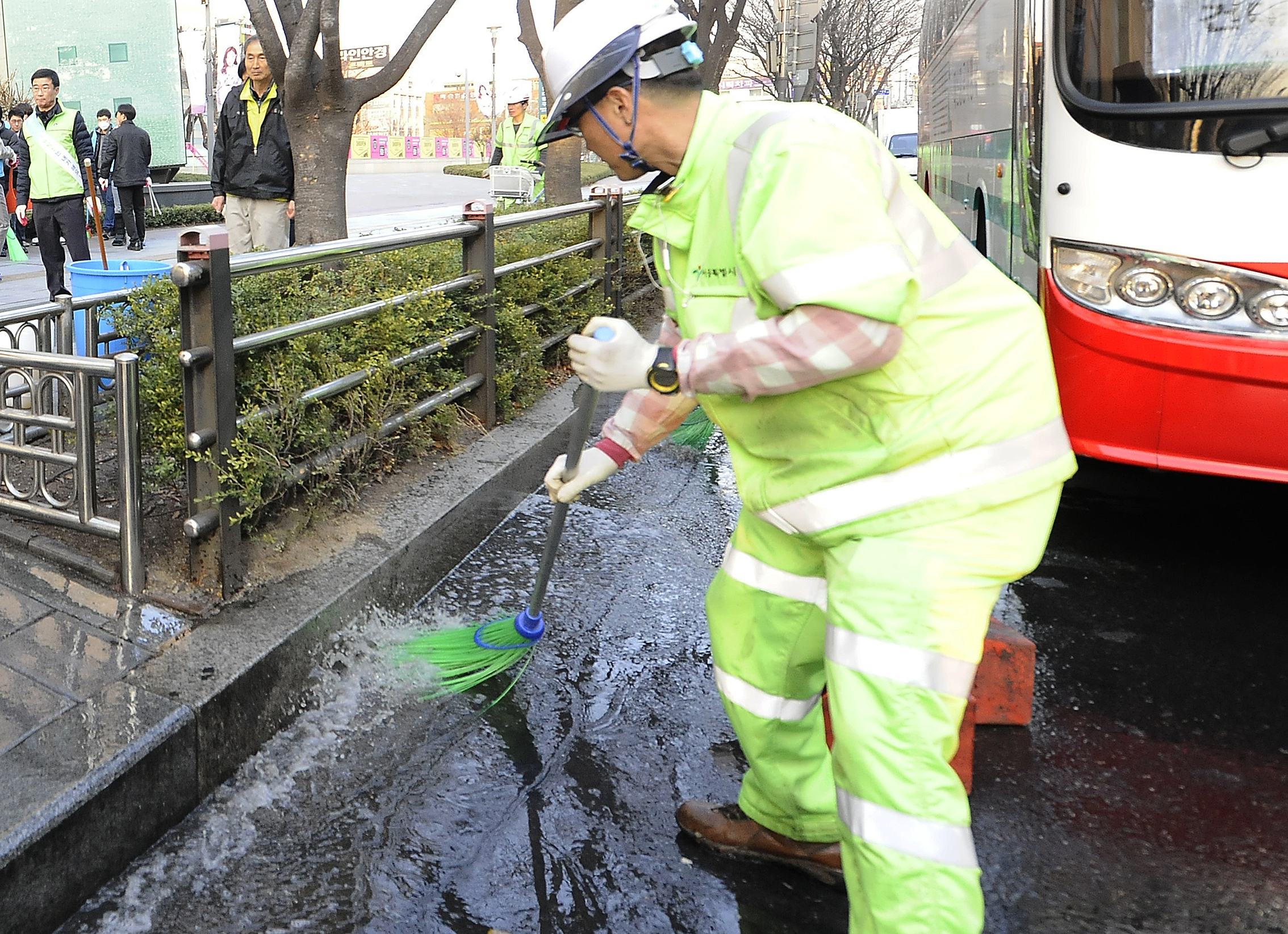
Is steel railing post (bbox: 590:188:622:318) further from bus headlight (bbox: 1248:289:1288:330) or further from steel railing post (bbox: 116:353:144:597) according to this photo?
steel railing post (bbox: 116:353:144:597)

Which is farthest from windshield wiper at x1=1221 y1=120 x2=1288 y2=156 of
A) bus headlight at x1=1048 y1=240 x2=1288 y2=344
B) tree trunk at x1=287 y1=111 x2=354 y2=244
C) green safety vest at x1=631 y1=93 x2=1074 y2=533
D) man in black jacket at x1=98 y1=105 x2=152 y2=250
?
man in black jacket at x1=98 y1=105 x2=152 y2=250

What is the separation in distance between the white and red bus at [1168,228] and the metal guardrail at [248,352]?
233 cm

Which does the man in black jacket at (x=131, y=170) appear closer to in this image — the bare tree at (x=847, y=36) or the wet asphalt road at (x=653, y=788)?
the wet asphalt road at (x=653, y=788)

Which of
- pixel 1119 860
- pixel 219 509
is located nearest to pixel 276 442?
pixel 219 509

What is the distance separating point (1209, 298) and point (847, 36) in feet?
120

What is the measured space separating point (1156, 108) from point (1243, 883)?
2.66 m

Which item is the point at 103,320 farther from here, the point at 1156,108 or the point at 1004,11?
the point at 1004,11

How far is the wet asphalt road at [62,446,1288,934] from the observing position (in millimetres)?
2512

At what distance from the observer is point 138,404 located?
3293 mm

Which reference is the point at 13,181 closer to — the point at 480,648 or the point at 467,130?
the point at 480,648

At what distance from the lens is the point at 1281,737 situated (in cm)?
324

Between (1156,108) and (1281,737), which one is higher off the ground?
(1156,108)

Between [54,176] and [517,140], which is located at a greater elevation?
[517,140]

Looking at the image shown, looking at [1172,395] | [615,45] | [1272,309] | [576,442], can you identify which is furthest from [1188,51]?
[615,45]
